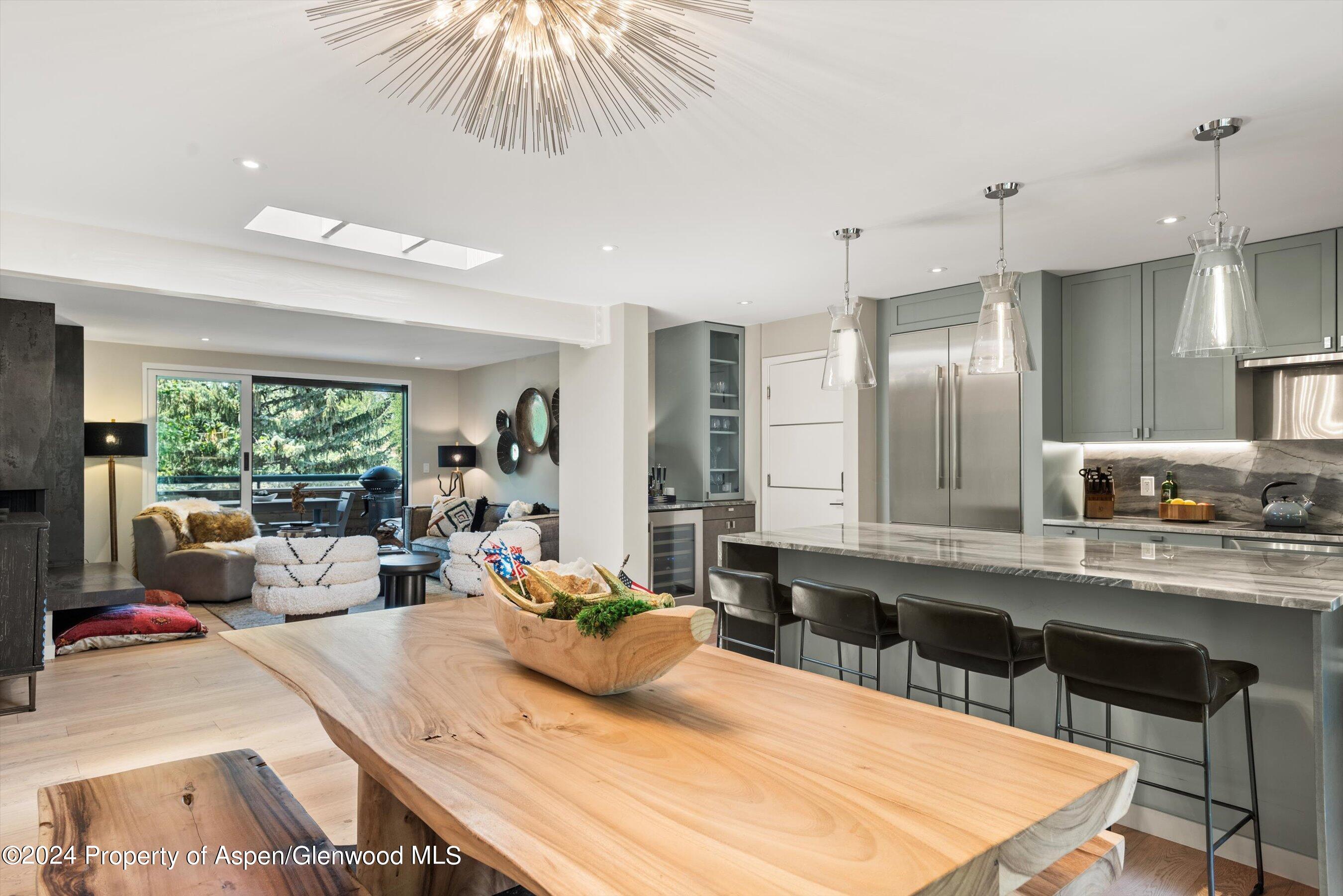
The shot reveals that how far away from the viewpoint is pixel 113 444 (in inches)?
276

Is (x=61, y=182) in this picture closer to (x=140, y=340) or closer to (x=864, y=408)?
(x=864, y=408)

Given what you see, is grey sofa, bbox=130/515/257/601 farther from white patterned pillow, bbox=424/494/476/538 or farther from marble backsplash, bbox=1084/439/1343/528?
marble backsplash, bbox=1084/439/1343/528

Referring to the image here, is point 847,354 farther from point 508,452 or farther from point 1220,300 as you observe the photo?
point 508,452

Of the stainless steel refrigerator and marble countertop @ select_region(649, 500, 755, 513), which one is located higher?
the stainless steel refrigerator

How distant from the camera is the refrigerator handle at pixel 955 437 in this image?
507 cm

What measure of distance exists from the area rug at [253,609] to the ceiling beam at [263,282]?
193cm

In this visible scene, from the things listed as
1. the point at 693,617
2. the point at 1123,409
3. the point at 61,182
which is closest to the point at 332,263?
the point at 61,182

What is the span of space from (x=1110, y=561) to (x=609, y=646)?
204 centimetres

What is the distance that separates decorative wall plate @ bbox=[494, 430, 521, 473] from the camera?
8.95 meters

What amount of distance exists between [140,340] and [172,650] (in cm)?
451

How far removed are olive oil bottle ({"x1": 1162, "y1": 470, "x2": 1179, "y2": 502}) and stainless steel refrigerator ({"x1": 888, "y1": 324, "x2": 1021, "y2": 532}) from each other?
0.79 metres

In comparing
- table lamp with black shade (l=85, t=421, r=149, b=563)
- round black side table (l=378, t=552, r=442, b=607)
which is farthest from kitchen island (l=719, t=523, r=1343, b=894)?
table lamp with black shade (l=85, t=421, r=149, b=563)

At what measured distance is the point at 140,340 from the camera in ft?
25.5

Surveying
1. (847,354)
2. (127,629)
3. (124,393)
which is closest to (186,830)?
(847,354)
